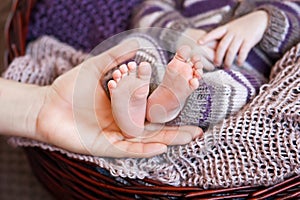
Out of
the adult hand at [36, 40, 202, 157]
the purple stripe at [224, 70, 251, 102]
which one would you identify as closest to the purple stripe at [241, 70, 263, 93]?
the purple stripe at [224, 70, 251, 102]

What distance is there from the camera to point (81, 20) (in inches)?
43.0

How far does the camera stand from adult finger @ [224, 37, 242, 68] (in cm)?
93

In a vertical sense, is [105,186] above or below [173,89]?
below

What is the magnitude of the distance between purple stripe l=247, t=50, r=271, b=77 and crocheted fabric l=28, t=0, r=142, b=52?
10.1 inches

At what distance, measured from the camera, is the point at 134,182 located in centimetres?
80

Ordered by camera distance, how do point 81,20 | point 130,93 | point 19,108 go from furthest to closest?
point 81,20 → point 19,108 → point 130,93

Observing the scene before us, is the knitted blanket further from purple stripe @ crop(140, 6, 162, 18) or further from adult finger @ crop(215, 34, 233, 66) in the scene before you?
purple stripe @ crop(140, 6, 162, 18)

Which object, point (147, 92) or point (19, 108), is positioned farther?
point (19, 108)

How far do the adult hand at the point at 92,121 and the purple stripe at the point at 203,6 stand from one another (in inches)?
9.2

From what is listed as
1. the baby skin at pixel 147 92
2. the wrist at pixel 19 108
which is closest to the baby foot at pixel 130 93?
the baby skin at pixel 147 92

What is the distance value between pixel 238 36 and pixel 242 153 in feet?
0.86

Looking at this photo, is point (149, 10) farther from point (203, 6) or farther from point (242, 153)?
point (242, 153)

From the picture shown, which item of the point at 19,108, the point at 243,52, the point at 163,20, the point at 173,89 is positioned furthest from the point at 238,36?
the point at 19,108

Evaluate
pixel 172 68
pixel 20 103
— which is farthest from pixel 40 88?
pixel 172 68
